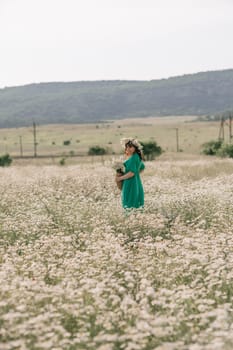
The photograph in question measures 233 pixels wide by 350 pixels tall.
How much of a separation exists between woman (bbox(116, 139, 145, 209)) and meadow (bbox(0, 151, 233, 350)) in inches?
10.2

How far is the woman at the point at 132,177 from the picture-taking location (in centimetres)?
1130

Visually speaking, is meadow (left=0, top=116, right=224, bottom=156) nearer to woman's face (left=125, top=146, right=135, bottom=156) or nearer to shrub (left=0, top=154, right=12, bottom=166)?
shrub (left=0, top=154, right=12, bottom=166)

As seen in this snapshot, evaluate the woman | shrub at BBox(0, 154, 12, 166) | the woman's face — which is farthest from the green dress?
shrub at BBox(0, 154, 12, 166)

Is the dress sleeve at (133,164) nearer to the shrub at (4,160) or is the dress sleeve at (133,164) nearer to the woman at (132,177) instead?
the woman at (132,177)

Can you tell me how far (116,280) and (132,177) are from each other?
5392 mm

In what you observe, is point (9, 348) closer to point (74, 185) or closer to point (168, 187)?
point (168, 187)

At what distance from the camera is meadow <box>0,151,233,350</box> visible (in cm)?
454

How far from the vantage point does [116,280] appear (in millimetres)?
6367

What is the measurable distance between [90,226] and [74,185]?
23.9ft

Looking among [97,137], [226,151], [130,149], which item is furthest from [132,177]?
[97,137]

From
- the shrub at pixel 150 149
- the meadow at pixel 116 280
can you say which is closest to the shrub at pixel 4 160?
the shrub at pixel 150 149

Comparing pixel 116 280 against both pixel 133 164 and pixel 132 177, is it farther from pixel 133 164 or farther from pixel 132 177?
pixel 132 177

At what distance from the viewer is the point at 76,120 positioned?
196375 millimetres

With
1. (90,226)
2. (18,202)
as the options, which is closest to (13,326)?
(90,226)
